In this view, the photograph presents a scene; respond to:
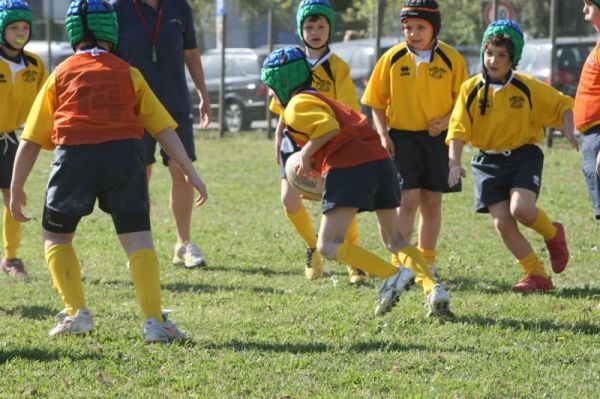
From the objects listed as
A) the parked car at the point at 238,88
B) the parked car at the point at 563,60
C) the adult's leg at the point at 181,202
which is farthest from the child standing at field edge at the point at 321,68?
the parked car at the point at 238,88

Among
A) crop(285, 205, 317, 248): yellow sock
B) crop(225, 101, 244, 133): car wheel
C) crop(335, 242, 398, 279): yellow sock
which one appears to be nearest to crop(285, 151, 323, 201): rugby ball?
crop(335, 242, 398, 279): yellow sock

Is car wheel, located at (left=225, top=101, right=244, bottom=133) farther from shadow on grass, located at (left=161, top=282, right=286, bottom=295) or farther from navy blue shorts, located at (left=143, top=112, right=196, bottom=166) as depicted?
shadow on grass, located at (left=161, top=282, right=286, bottom=295)

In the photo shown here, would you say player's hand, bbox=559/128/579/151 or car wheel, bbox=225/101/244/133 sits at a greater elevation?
player's hand, bbox=559/128/579/151

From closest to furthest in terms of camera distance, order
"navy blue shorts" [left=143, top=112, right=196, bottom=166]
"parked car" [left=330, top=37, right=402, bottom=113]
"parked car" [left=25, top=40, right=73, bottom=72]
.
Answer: "navy blue shorts" [left=143, top=112, right=196, bottom=166] → "parked car" [left=330, top=37, right=402, bottom=113] → "parked car" [left=25, top=40, right=73, bottom=72]

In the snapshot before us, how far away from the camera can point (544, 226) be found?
761 centimetres

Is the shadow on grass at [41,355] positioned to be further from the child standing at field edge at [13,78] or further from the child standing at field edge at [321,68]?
the child standing at field edge at [321,68]

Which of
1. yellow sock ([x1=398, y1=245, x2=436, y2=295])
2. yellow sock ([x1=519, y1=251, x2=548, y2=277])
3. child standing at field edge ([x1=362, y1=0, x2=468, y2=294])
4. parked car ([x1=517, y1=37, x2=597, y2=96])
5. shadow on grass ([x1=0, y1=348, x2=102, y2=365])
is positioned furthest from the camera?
parked car ([x1=517, y1=37, x2=597, y2=96])

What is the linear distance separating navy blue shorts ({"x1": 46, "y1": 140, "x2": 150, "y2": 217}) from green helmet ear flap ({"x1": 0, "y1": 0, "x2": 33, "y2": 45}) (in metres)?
2.17

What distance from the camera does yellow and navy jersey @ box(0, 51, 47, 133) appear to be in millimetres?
8133

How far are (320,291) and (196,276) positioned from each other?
116 cm

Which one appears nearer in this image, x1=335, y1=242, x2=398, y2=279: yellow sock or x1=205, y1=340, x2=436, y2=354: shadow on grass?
x1=205, y1=340, x2=436, y2=354: shadow on grass

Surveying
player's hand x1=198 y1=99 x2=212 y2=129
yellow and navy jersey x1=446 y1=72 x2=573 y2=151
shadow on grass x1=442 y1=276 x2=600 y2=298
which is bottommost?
shadow on grass x1=442 y1=276 x2=600 y2=298

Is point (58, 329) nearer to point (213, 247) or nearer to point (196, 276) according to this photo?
point (196, 276)

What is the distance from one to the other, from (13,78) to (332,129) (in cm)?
291
